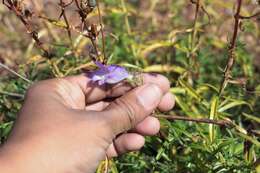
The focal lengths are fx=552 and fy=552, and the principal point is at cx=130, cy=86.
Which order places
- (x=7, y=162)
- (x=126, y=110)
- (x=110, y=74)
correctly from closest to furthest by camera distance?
(x=7, y=162) → (x=126, y=110) → (x=110, y=74)

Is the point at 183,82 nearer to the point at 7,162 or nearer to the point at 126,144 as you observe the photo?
the point at 126,144

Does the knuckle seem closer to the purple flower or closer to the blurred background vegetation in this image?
the purple flower

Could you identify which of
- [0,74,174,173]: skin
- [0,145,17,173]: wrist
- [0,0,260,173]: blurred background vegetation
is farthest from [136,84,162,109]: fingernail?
[0,145,17,173]: wrist

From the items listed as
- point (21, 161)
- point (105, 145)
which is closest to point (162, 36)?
point (105, 145)

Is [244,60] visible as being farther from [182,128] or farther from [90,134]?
[90,134]

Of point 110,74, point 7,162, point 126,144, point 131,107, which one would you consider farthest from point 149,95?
point 7,162

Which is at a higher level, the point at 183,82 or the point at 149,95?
the point at 149,95

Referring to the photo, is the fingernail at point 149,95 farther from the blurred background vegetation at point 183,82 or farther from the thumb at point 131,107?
the blurred background vegetation at point 183,82
